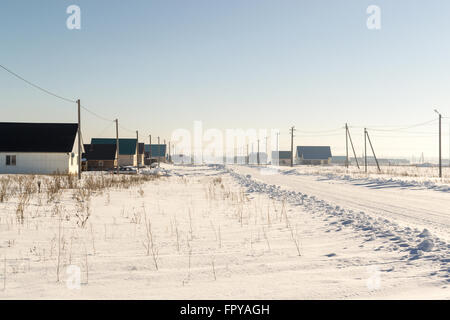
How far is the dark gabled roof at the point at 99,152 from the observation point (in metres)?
52.8

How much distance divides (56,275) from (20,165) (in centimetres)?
3583

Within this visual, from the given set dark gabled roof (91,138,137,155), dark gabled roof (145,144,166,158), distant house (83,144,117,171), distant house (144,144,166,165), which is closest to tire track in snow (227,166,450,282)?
distant house (83,144,117,171)

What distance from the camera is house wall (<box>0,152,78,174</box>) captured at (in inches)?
1362

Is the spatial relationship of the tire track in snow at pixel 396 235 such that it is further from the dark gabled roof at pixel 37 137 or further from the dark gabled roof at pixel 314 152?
the dark gabled roof at pixel 314 152

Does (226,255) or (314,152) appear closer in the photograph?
(226,255)

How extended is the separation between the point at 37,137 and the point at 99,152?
17.5 meters

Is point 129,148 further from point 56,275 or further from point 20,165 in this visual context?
point 56,275

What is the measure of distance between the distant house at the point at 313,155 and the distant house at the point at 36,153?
3274 inches

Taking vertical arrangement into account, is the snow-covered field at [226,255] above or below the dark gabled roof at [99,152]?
below

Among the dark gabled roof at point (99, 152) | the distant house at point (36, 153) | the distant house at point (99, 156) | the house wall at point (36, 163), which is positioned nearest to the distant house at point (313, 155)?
the dark gabled roof at point (99, 152)

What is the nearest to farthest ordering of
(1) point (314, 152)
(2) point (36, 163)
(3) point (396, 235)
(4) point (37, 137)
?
1. (3) point (396, 235)
2. (2) point (36, 163)
3. (4) point (37, 137)
4. (1) point (314, 152)

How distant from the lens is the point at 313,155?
107875 mm

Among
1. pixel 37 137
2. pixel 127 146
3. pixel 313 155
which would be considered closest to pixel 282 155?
pixel 313 155

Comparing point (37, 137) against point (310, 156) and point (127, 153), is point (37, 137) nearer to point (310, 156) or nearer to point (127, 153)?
point (127, 153)
